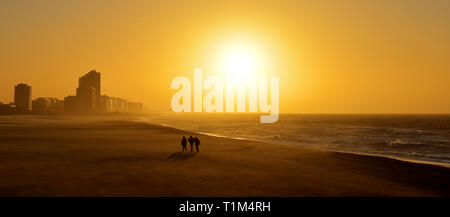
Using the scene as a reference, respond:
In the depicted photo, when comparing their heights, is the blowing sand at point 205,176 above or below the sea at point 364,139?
above

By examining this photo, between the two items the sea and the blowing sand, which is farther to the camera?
the sea

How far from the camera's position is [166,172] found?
54.9ft

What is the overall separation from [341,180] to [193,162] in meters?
9.66

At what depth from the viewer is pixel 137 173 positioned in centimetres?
1620

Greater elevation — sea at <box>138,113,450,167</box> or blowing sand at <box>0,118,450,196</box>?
blowing sand at <box>0,118,450,196</box>

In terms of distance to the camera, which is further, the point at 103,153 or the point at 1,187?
the point at 103,153

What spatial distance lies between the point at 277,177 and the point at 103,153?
1487 centimetres

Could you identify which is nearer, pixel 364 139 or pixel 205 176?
pixel 205 176

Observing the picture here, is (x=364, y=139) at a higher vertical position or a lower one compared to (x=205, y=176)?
lower

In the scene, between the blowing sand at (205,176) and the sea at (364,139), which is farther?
the sea at (364,139)
